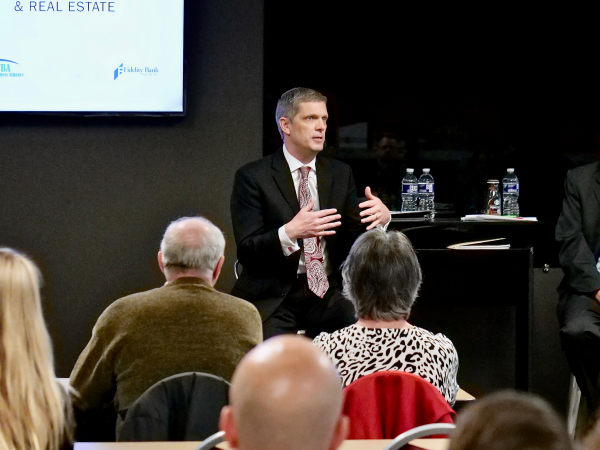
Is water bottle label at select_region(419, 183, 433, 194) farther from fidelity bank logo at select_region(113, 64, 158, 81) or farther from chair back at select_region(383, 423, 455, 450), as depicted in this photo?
chair back at select_region(383, 423, 455, 450)

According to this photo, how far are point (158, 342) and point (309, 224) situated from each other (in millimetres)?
1235

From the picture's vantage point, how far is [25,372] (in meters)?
1.75

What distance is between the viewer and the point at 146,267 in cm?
479

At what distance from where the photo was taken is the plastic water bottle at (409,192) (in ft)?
15.9

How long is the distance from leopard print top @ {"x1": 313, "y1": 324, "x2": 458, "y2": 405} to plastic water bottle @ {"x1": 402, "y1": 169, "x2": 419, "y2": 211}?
2490 millimetres

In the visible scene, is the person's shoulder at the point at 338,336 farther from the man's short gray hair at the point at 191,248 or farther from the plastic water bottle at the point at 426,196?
the plastic water bottle at the point at 426,196

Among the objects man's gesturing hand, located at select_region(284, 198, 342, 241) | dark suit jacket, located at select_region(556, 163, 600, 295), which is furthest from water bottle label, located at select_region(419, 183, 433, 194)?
man's gesturing hand, located at select_region(284, 198, 342, 241)

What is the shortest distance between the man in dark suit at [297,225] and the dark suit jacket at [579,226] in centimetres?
97

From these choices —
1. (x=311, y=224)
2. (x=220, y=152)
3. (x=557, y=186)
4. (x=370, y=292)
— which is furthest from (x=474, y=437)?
(x=557, y=186)

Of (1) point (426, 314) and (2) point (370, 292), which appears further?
(1) point (426, 314)

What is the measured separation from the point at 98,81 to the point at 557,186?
2656 mm

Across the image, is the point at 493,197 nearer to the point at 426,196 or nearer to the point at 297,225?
the point at 426,196

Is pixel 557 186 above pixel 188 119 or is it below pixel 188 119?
below

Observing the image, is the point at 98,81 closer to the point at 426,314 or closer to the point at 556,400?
the point at 426,314
